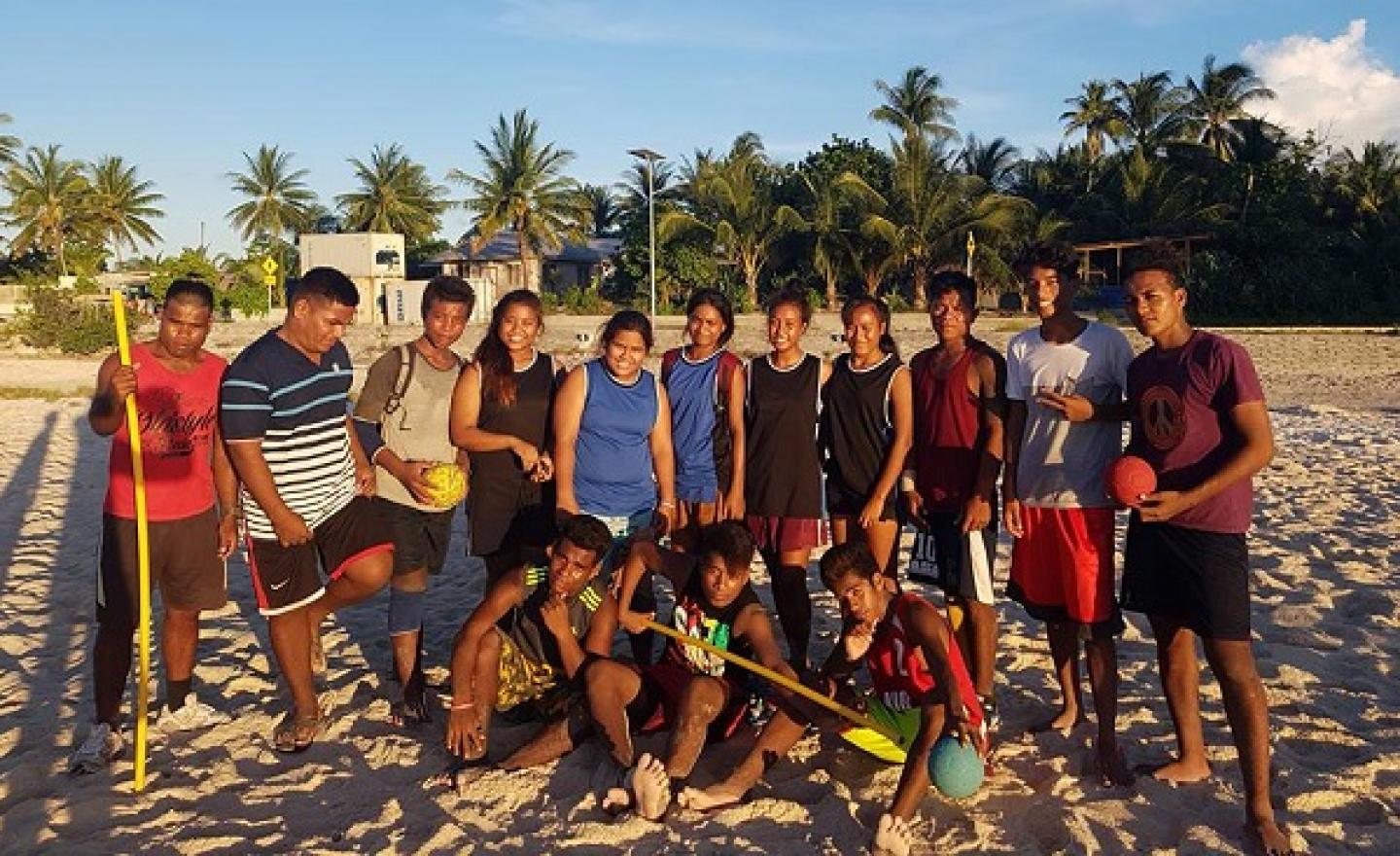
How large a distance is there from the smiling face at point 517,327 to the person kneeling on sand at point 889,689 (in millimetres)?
1505

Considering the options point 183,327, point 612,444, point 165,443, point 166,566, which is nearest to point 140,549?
point 166,566

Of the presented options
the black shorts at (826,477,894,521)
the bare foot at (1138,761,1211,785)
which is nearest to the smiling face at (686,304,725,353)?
the black shorts at (826,477,894,521)

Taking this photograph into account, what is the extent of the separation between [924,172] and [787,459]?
104ft

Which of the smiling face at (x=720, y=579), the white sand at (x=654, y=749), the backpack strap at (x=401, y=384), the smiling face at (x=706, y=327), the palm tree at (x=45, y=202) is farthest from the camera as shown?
the palm tree at (x=45, y=202)

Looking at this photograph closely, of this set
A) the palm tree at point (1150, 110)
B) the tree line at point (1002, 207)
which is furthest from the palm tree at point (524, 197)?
the palm tree at point (1150, 110)

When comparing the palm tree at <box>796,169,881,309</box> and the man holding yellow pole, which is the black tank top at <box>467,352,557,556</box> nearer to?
the man holding yellow pole

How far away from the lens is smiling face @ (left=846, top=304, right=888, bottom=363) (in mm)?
4055

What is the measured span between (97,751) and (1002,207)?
1288 inches

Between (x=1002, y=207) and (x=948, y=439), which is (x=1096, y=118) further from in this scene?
(x=948, y=439)

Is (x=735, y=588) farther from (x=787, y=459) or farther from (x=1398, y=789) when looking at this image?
(x=1398, y=789)

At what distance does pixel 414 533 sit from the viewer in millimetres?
4211

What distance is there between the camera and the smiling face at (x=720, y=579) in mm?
3641

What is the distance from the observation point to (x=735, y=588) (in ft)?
12.2

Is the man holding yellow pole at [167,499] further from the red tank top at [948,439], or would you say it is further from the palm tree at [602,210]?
the palm tree at [602,210]
